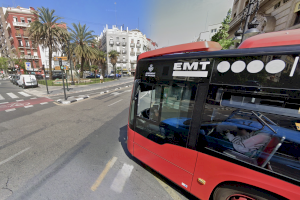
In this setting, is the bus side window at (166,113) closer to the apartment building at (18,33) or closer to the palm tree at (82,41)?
the palm tree at (82,41)

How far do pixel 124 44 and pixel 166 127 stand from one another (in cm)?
5673

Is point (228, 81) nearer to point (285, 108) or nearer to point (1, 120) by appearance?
point (285, 108)

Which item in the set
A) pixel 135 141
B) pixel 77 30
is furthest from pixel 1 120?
pixel 77 30

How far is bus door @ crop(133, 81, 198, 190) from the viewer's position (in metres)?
2.07

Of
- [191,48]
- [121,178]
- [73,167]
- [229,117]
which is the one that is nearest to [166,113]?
[229,117]

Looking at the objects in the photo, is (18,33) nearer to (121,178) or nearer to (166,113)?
(121,178)

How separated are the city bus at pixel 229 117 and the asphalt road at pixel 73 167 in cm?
67

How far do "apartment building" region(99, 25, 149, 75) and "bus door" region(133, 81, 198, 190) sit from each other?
51.5m

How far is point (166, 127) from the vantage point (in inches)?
93.7

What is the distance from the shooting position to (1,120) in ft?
19.5

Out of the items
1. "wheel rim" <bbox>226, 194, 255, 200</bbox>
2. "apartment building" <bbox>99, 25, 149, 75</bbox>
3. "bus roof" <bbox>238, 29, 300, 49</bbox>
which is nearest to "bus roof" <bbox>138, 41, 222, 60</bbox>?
"bus roof" <bbox>238, 29, 300, 49</bbox>

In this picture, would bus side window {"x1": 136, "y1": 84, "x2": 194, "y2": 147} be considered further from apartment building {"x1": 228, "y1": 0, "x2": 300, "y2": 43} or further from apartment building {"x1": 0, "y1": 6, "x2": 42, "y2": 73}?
apartment building {"x1": 0, "y1": 6, "x2": 42, "y2": 73}

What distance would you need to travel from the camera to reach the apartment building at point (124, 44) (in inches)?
1943

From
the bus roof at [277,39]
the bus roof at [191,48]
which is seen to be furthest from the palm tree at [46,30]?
the bus roof at [277,39]
